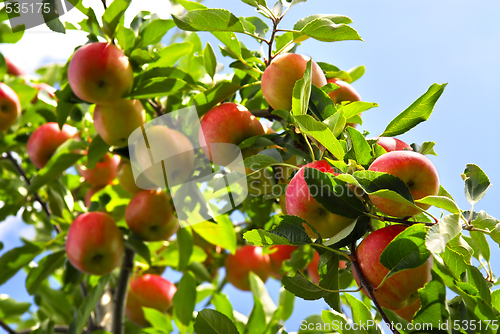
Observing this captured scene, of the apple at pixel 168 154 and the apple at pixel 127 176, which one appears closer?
the apple at pixel 168 154

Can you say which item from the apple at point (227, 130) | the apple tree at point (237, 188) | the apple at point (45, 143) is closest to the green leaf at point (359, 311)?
the apple tree at point (237, 188)

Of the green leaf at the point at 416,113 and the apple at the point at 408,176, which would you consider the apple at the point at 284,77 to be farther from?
the apple at the point at 408,176

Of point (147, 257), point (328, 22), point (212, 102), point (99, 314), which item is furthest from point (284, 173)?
point (99, 314)

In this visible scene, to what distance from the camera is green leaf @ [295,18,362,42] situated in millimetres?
937

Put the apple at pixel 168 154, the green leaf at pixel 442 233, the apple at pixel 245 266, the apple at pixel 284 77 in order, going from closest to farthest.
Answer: the green leaf at pixel 442 233
the apple at pixel 284 77
the apple at pixel 168 154
the apple at pixel 245 266

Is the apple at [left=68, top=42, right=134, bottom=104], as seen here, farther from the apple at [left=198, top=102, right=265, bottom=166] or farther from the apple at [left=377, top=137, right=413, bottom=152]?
the apple at [left=377, top=137, right=413, bottom=152]

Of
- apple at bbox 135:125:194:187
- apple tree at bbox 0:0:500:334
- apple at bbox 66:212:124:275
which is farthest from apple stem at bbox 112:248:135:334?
apple at bbox 135:125:194:187

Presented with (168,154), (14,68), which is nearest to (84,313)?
(168,154)

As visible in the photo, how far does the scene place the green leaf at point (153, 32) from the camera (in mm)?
1377

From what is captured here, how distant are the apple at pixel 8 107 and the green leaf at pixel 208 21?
1.25m

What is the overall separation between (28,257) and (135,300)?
0.49 m

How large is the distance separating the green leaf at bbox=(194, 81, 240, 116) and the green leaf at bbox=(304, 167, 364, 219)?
1.81 feet

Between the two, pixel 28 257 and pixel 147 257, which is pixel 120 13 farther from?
pixel 28 257

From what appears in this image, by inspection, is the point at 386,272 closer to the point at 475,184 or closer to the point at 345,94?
the point at 475,184
